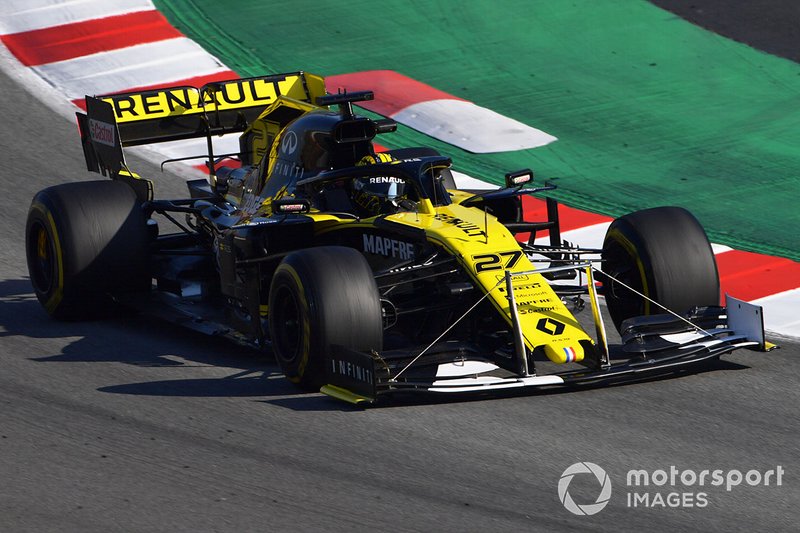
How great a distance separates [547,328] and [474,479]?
1.59m

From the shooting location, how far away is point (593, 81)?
53.2 ft

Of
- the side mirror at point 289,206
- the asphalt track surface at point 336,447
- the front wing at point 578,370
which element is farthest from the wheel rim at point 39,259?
the front wing at point 578,370

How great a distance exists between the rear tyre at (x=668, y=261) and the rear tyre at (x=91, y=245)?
3616 millimetres

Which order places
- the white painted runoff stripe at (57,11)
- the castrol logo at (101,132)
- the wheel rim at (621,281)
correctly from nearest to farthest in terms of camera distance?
the wheel rim at (621,281), the castrol logo at (101,132), the white painted runoff stripe at (57,11)

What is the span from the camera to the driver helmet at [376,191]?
9367 mm

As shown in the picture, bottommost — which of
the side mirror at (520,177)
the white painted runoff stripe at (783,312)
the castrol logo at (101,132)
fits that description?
the white painted runoff stripe at (783,312)

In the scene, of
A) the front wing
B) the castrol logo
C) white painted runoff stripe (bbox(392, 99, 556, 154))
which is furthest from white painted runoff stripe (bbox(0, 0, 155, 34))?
the front wing

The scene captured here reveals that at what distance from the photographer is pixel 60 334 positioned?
9.98 m

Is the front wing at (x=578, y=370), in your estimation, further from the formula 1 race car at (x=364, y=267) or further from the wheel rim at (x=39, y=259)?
the wheel rim at (x=39, y=259)

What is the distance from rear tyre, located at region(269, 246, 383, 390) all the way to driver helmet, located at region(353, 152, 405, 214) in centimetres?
110

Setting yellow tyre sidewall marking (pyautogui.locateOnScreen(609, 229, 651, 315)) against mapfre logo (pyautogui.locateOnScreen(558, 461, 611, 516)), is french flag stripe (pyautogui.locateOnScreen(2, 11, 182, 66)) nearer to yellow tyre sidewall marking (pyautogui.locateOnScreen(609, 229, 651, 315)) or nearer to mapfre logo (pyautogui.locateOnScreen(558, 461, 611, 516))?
yellow tyre sidewall marking (pyautogui.locateOnScreen(609, 229, 651, 315))

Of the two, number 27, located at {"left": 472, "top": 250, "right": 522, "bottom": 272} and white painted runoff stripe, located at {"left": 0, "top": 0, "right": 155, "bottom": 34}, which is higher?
white painted runoff stripe, located at {"left": 0, "top": 0, "right": 155, "bottom": 34}

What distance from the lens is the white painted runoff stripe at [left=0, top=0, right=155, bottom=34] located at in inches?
691

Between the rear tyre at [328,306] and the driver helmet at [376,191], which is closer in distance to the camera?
the rear tyre at [328,306]
